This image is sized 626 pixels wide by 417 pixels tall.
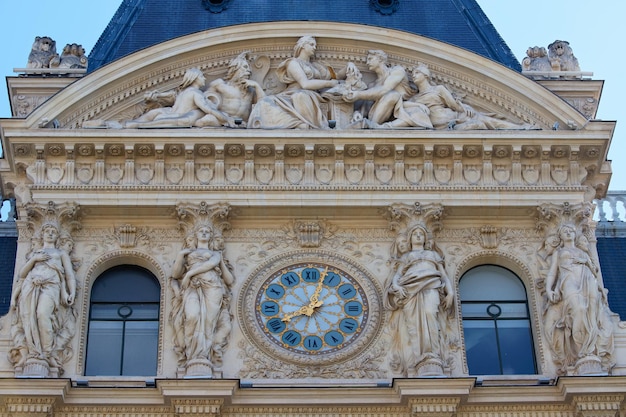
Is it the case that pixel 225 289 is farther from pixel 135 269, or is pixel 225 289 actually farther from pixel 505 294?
pixel 505 294

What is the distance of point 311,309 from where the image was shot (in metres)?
22.9

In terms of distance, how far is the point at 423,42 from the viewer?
24.9 metres

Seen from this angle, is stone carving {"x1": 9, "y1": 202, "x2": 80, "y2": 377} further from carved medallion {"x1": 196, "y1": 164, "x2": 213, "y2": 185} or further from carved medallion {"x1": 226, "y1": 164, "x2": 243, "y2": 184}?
carved medallion {"x1": 226, "y1": 164, "x2": 243, "y2": 184}

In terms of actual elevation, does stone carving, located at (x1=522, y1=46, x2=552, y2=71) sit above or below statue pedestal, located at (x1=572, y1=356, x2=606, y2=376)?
above

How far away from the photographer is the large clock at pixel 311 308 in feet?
73.8

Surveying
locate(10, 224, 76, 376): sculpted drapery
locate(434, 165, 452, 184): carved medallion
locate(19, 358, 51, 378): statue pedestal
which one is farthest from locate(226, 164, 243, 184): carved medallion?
locate(19, 358, 51, 378): statue pedestal

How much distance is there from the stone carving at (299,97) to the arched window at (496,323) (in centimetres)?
328

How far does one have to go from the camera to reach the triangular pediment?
24344 millimetres

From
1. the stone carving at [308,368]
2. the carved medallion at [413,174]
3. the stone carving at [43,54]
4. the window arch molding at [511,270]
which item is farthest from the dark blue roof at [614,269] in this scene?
the stone carving at [43,54]

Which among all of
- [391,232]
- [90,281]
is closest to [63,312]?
[90,281]

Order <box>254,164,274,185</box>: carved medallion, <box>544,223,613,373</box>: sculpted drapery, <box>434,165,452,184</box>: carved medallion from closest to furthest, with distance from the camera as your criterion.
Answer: <box>544,223,613,373</box>: sculpted drapery → <box>254,164,274,185</box>: carved medallion → <box>434,165,452,184</box>: carved medallion

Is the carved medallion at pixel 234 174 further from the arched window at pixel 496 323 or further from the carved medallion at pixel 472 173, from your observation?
the arched window at pixel 496 323

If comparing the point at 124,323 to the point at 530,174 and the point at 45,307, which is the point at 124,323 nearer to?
the point at 45,307

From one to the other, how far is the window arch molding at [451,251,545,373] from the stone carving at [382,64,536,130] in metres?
2.02
